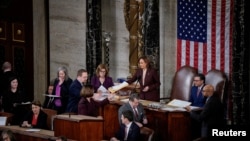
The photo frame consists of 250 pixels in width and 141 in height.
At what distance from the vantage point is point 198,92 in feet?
50.6

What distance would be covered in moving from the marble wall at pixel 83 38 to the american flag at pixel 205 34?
1.18 feet

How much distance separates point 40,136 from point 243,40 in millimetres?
4281

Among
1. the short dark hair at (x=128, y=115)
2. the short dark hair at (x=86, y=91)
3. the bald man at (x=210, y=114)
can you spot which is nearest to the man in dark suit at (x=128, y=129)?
the short dark hair at (x=128, y=115)

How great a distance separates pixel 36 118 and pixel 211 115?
137 inches

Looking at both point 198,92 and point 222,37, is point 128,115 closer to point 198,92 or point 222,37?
point 198,92

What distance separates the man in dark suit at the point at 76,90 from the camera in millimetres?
15594

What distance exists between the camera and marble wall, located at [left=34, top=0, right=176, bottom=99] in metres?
18.0

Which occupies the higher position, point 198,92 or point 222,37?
point 222,37

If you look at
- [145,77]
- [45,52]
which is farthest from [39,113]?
[45,52]

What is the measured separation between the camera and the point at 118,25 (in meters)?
19.0

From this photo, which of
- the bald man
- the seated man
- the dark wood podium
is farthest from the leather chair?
the dark wood podium

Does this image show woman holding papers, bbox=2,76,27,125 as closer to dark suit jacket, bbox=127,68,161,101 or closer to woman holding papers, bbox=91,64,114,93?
woman holding papers, bbox=91,64,114,93

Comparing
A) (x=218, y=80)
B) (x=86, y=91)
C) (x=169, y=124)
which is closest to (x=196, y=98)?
(x=218, y=80)

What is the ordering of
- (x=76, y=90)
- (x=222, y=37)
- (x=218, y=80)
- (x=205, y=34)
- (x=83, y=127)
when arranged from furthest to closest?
1. (x=205, y=34)
2. (x=222, y=37)
3. (x=218, y=80)
4. (x=76, y=90)
5. (x=83, y=127)
